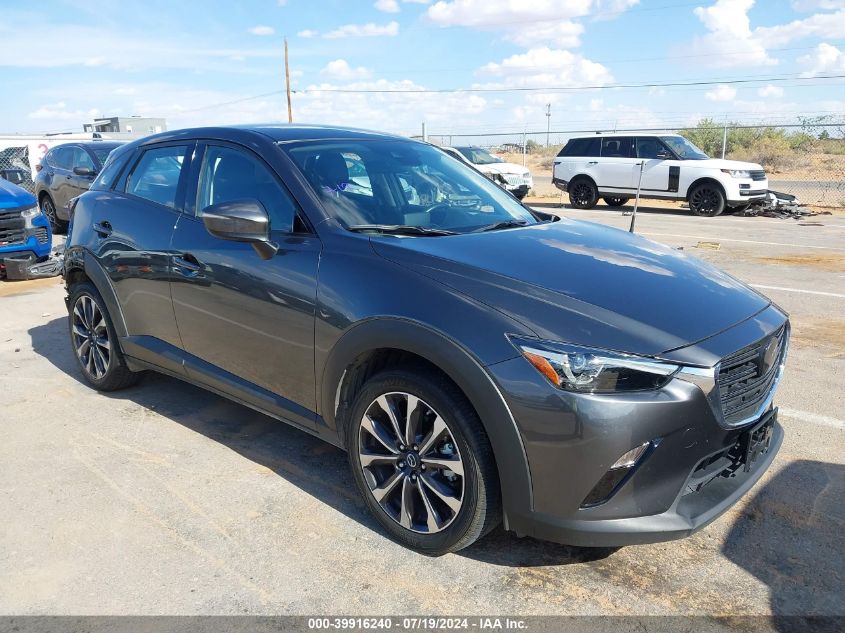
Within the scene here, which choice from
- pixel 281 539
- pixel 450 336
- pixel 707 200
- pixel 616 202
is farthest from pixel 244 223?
pixel 616 202

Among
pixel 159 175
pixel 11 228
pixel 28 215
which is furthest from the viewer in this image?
pixel 28 215

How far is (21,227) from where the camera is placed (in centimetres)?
909

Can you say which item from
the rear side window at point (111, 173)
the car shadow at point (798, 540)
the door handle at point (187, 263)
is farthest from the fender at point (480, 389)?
the rear side window at point (111, 173)

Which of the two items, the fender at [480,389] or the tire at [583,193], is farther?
the tire at [583,193]

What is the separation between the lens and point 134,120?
109 feet

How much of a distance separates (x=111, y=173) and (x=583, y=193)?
586 inches

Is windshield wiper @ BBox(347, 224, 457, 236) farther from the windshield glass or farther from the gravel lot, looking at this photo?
the gravel lot

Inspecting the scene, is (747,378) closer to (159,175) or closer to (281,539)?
(281,539)

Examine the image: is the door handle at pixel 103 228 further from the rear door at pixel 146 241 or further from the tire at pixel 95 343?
the tire at pixel 95 343

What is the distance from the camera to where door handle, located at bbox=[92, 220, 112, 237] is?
4.50 meters

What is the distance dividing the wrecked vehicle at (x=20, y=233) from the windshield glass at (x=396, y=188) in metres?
6.96

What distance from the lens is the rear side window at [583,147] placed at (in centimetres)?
1783

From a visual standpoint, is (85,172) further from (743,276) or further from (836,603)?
(836,603)

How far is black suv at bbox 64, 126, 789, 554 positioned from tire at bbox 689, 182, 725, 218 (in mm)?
13175
